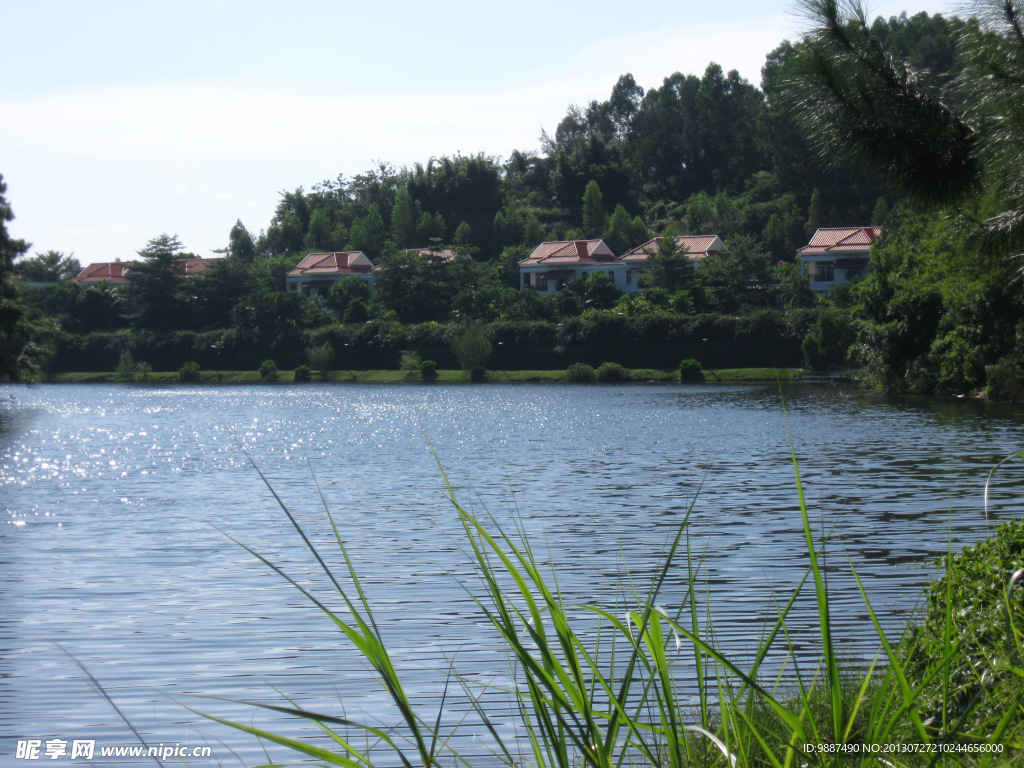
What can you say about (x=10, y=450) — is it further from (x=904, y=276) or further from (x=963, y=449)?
(x=904, y=276)

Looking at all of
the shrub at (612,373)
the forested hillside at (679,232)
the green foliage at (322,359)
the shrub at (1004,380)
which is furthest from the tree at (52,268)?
the shrub at (1004,380)

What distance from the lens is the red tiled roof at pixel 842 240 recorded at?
76.9 metres

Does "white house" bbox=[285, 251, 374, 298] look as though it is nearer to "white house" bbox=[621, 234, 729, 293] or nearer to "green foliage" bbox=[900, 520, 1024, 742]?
"white house" bbox=[621, 234, 729, 293]

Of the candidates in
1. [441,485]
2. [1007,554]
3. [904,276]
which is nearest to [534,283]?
[904,276]

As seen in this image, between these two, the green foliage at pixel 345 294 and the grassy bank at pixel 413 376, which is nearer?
the grassy bank at pixel 413 376

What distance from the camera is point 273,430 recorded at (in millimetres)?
33688

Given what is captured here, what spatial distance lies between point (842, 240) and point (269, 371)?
150 ft

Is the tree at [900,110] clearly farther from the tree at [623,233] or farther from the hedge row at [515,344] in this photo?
the tree at [623,233]

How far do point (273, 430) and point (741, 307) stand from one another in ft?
141

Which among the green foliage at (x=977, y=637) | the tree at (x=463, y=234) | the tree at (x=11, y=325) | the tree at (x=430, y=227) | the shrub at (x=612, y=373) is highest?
the tree at (x=430, y=227)

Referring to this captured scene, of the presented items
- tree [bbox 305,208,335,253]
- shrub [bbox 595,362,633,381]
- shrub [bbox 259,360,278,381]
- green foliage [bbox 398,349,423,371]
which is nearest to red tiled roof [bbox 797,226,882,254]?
shrub [bbox 595,362,633,381]

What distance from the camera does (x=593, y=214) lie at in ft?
331

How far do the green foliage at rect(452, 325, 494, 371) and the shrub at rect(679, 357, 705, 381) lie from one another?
13884 millimetres

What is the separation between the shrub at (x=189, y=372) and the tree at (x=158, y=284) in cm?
700
